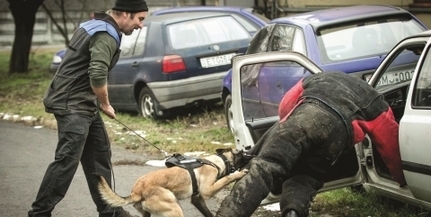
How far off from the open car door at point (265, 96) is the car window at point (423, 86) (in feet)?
2.75

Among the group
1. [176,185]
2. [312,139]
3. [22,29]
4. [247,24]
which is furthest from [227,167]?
[22,29]

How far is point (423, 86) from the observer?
525 cm

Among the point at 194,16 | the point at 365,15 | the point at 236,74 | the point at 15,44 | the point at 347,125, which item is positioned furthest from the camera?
the point at 15,44

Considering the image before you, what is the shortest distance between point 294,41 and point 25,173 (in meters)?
3.39

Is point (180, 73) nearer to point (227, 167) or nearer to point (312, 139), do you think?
point (227, 167)

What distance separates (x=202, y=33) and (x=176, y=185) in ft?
19.6

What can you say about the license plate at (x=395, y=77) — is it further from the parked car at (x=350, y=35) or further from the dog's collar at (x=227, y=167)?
the dog's collar at (x=227, y=167)

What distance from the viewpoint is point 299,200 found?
5.19 m

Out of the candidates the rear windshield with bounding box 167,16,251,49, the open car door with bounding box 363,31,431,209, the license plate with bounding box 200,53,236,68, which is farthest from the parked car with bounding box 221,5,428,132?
the rear windshield with bounding box 167,16,251,49

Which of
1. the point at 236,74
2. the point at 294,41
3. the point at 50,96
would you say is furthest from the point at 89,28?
the point at 294,41

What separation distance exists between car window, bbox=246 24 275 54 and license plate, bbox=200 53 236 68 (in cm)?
164

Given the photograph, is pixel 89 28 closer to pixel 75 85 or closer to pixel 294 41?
pixel 75 85

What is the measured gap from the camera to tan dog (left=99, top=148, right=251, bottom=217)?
17.5 feet

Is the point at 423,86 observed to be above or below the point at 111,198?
above
